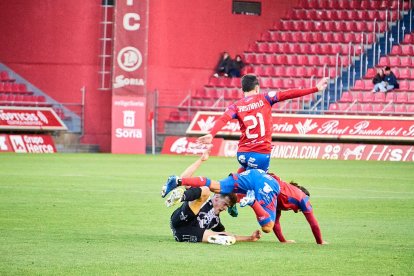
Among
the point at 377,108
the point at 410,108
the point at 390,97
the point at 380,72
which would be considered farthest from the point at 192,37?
the point at 410,108

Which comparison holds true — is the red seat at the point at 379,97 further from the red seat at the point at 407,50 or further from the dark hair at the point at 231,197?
the dark hair at the point at 231,197

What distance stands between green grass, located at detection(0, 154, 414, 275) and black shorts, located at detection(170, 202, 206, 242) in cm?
25

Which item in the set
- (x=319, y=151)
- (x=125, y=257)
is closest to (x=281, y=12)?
(x=319, y=151)

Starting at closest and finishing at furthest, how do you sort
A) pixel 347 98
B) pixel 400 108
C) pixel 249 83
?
pixel 249 83
pixel 400 108
pixel 347 98

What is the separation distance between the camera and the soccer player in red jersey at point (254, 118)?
514 inches

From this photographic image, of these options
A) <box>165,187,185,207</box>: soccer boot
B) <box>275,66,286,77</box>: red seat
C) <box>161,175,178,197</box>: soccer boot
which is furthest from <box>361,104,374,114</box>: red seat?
<box>165,187,185,207</box>: soccer boot

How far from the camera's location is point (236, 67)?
133 feet

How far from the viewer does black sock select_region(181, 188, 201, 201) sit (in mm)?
11680

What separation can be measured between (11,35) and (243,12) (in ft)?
32.1

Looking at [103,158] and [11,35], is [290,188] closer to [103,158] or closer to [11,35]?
[103,158]

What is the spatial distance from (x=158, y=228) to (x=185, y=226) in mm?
2288

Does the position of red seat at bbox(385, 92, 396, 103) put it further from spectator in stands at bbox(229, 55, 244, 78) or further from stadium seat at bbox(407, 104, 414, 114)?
spectator in stands at bbox(229, 55, 244, 78)

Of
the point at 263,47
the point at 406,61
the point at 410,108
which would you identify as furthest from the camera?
the point at 263,47

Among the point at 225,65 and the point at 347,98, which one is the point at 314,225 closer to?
the point at 347,98
